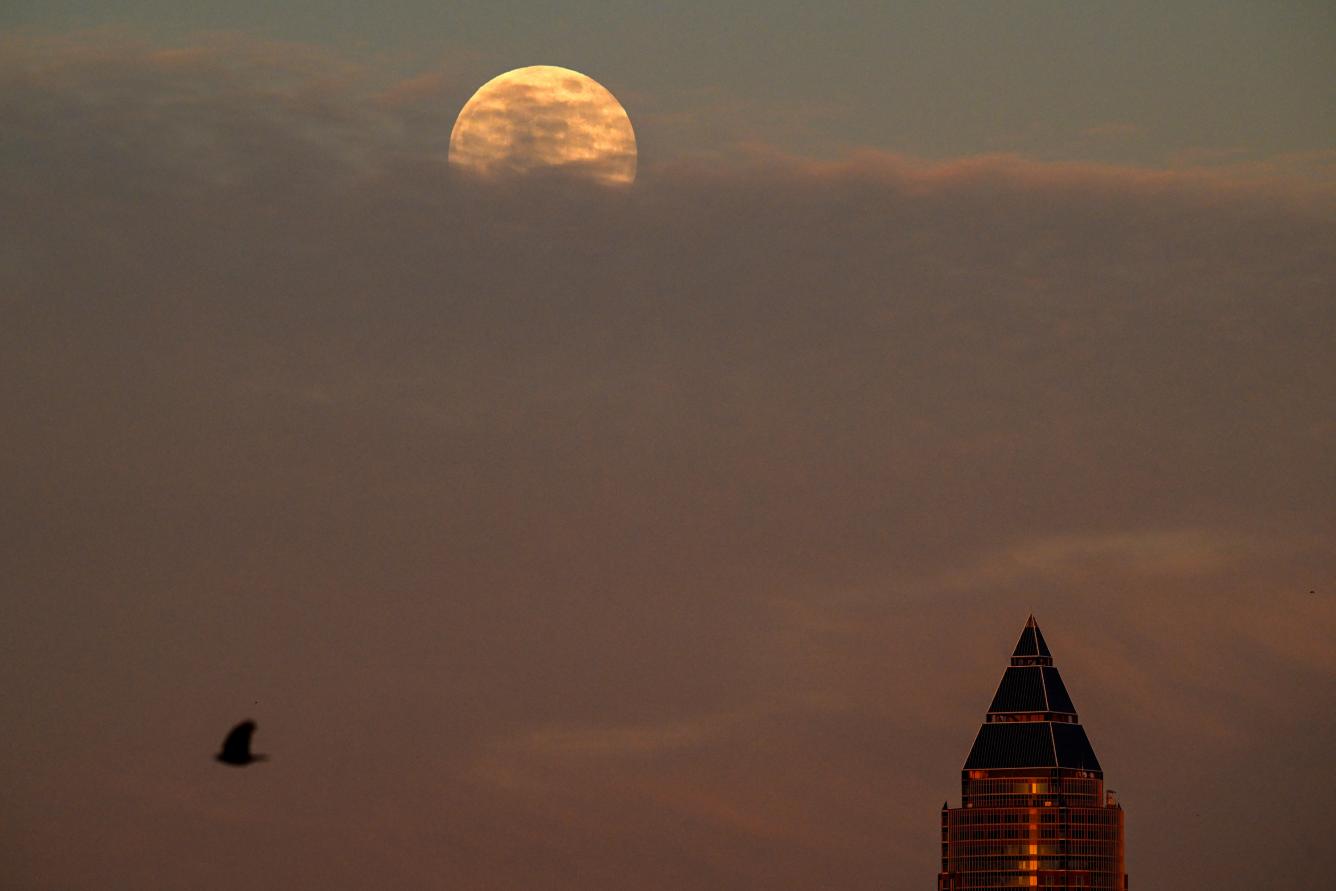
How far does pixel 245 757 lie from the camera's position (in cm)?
11481

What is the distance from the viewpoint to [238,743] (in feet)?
381

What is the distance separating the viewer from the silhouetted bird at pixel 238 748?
11400 cm

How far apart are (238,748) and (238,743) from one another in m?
0.59

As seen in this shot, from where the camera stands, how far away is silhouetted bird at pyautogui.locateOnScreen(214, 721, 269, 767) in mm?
114000

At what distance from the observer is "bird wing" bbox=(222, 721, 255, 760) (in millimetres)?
114581

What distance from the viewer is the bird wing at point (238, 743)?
115m

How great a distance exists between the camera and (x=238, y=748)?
11562 cm
